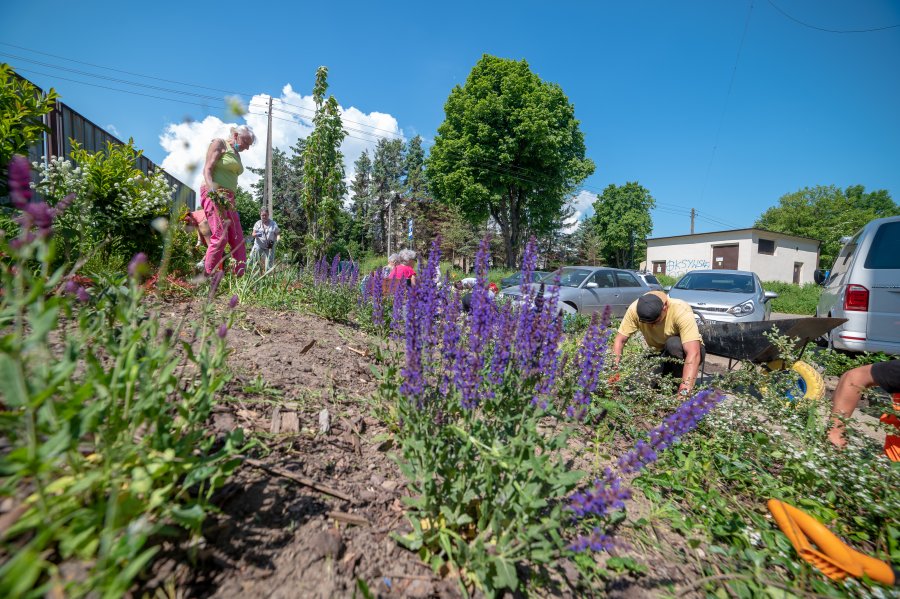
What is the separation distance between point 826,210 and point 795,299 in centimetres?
3859

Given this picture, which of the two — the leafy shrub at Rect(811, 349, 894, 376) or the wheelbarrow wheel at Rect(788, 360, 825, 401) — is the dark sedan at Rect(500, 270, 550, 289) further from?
the leafy shrub at Rect(811, 349, 894, 376)

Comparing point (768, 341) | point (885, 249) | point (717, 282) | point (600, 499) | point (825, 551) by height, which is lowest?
point (825, 551)

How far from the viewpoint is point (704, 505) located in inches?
86.9

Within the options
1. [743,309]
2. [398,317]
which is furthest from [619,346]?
[743,309]

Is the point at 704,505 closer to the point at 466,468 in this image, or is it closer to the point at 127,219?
the point at 466,468

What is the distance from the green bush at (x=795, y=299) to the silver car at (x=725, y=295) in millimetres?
18299

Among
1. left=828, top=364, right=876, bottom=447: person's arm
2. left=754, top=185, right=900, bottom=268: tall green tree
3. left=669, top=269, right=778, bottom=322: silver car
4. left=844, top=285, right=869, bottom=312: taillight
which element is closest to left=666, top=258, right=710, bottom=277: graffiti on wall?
left=754, top=185, right=900, bottom=268: tall green tree

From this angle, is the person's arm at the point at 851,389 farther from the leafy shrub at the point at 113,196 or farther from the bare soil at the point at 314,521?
the leafy shrub at the point at 113,196

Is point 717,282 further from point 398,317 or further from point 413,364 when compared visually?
point 413,364

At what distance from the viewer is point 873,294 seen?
15.3ft

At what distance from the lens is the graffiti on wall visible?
3241 cm

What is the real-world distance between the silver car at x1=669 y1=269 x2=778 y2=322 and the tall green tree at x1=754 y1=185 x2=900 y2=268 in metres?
49.2

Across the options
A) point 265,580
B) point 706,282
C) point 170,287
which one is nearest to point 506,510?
point 265,580

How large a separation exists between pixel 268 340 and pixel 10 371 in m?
2.30
